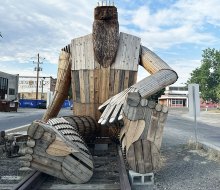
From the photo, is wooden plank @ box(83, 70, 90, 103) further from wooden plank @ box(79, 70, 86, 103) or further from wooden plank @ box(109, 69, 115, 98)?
wooden plank @ box(109, 69, 115, 98)

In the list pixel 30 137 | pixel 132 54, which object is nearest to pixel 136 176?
pixel 30 137

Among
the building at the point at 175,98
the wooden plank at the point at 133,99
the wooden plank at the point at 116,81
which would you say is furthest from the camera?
the building at the point at 175,98

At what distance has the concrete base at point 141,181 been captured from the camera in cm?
498

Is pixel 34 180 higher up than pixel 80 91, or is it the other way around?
pixel 80 91

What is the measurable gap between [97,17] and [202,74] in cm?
6492

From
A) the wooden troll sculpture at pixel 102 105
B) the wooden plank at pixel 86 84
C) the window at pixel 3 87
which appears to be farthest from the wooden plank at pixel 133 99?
the window at pixel 3 87

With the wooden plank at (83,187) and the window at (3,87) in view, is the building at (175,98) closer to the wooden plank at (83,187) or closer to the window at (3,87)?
the window at (3,87)

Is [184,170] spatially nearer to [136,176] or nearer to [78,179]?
[136,176]

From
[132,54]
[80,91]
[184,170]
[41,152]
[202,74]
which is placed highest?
[202,74]

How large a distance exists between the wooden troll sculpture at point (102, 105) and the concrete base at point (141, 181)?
0.07m

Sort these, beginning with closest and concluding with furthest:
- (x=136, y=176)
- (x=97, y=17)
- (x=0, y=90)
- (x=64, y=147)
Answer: (x=64, y=147), (x=136, y=176), (x=97, y=17), (x=0, y=90)

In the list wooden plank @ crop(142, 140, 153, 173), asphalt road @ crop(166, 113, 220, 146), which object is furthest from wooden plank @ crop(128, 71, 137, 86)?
asphalt road @ crop(166, 113, 220, 146)

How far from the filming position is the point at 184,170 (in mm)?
6434

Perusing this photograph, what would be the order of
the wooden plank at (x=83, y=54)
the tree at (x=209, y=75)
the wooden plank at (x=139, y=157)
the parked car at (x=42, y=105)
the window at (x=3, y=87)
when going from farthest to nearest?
the tree at (x=209, y=75), the parked car at (x=42, y=105), the window at (x=3, y=87), the wooden plank at (x=83, y=54), the wooden plank at (x=139, y=157)
